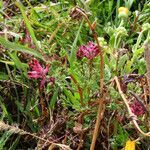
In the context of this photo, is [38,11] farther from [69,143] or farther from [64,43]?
[69,143]

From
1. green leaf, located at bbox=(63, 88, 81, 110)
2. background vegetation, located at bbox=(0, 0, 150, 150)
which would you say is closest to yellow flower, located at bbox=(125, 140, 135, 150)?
background vegetation, located at bbox=(0, 0, 150, 150)

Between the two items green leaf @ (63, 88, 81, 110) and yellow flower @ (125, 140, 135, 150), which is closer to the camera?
yellow flower @ (125, 140, 135, 150)

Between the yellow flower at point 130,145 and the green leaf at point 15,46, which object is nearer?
the yellow flower at point 130,145

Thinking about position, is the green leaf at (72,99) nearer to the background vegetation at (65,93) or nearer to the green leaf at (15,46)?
the background vegetation at (65,93)

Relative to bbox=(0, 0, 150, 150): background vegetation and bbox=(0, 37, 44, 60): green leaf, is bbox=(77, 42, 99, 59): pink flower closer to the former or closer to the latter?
bbox=(0, 0, 150, 150): background vegetation

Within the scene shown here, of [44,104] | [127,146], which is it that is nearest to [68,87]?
[44,104]

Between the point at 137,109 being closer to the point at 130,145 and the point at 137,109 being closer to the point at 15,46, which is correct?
the point at 130,145

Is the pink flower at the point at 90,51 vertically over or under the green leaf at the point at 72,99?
over

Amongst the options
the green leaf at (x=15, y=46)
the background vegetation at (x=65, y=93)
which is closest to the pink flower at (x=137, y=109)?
the background vegetation at (x=65, y=93)

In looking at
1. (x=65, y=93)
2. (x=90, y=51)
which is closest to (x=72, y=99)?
(x=65, y=93)

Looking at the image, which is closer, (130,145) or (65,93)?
(130,145)

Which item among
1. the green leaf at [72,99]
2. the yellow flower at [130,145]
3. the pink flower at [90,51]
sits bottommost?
the yellow flower at [130,145]
